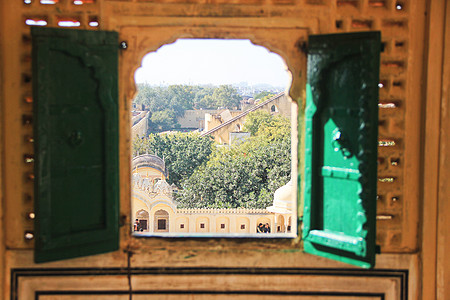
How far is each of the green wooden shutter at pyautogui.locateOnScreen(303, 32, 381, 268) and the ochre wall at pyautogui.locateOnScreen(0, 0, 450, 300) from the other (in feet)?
0.75

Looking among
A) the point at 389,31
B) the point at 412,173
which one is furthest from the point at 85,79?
the point at 412,173

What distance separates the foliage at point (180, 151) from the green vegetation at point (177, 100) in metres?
18.9

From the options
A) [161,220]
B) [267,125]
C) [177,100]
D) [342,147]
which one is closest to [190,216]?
[161,220]

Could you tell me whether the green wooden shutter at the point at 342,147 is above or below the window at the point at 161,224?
above

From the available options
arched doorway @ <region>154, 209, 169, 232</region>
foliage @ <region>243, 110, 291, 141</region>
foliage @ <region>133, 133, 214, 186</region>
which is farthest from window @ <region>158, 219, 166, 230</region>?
foliage @ <region>133, 133, 214, 186</region>

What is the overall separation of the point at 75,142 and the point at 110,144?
22 cm

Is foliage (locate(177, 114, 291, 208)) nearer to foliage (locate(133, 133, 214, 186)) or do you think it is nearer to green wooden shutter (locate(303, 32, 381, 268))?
foliage (locate(133, 133, 214, 186))

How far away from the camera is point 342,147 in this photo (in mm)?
3215

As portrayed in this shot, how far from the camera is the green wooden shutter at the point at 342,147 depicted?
10.2 ft

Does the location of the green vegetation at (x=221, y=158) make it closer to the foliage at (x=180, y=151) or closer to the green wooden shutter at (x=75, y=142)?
the foliage at (x=180, y=151)

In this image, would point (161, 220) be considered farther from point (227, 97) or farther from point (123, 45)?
point (227, 97)

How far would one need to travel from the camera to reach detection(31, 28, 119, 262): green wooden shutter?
3.14 m

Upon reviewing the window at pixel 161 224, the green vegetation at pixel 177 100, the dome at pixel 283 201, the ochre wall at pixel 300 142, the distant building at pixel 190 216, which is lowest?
the window at pixel 161 224

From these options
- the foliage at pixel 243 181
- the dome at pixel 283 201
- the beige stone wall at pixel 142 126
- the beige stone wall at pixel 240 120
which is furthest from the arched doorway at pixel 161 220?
the beige stone wall at pixel 142 126
